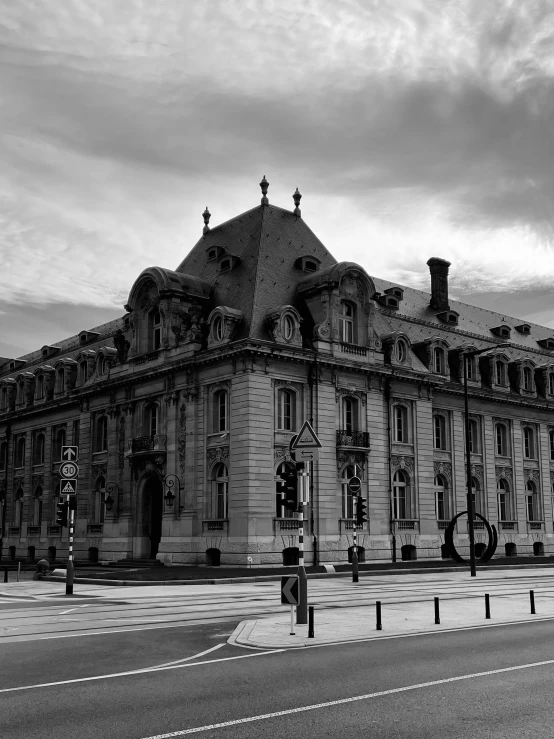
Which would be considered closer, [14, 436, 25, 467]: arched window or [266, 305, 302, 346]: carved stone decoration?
[266, 305, 302, 346]: carved stone decoration

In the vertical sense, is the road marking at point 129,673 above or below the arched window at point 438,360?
below

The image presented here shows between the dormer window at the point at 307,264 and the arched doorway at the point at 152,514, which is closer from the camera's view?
the arched doorway at the point at 152,514

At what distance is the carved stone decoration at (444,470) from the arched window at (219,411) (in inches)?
667

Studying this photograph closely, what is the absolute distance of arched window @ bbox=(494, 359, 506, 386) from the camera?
63.9 meters

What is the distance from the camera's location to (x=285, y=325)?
4856 centimetres

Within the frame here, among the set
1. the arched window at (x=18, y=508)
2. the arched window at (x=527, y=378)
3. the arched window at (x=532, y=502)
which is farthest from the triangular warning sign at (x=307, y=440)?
the arched window at (x=18, y=508)

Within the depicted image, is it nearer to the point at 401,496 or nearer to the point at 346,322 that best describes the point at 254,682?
the point at 346,322

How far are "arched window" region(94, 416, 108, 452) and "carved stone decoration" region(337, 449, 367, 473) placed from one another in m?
17.3

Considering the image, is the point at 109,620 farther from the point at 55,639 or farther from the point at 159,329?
the point at 159,329

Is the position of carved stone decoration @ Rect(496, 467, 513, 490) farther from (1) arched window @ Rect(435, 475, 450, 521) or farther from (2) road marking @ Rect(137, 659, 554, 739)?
(2) road marking @ Rect(137, 659, 554, 739)

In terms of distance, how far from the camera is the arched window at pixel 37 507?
66062mm

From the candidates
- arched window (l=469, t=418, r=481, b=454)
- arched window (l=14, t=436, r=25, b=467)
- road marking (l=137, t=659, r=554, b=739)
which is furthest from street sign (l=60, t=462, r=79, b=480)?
arched window (l=14, t=436, r=25, b=467)

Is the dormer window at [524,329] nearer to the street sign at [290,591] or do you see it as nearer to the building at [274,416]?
the building at [274,416]

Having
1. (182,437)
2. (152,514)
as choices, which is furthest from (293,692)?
(152,514)
